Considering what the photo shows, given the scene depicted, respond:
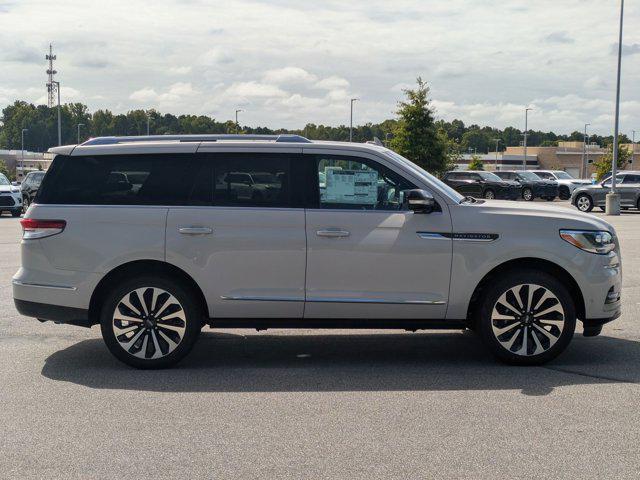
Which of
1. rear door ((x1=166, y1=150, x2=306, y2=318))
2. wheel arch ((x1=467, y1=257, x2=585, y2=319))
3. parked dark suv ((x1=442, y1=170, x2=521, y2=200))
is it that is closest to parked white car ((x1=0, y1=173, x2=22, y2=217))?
parked dark suv ((x1=442, y1=170, x2=521, y2=200))

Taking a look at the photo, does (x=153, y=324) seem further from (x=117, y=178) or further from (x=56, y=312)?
(x=117, y=178)

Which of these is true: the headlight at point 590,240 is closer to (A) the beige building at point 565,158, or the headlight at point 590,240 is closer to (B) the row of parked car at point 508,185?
(B) the row of parked car at point 508,185

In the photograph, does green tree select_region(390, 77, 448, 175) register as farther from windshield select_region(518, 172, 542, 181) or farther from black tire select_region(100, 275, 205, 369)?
black tire select_region(100, 275, 205, 369)

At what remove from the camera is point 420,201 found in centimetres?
686

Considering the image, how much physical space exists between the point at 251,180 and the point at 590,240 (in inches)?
112

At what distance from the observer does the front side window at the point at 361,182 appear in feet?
23.2

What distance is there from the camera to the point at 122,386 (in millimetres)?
6543

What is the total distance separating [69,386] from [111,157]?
6.25 ft

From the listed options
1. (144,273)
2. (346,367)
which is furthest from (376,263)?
(144,273)

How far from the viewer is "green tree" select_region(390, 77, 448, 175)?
53938 mm

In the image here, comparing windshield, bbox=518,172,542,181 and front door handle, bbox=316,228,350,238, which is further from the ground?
windshield, bbox=518,172,542,181

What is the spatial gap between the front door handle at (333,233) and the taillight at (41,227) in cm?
212

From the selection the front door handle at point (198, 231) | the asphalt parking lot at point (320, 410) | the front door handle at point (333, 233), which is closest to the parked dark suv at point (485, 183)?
the asphalt parking lot at point (320, 410)

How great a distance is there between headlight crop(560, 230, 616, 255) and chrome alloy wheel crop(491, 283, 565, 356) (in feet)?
1.55
